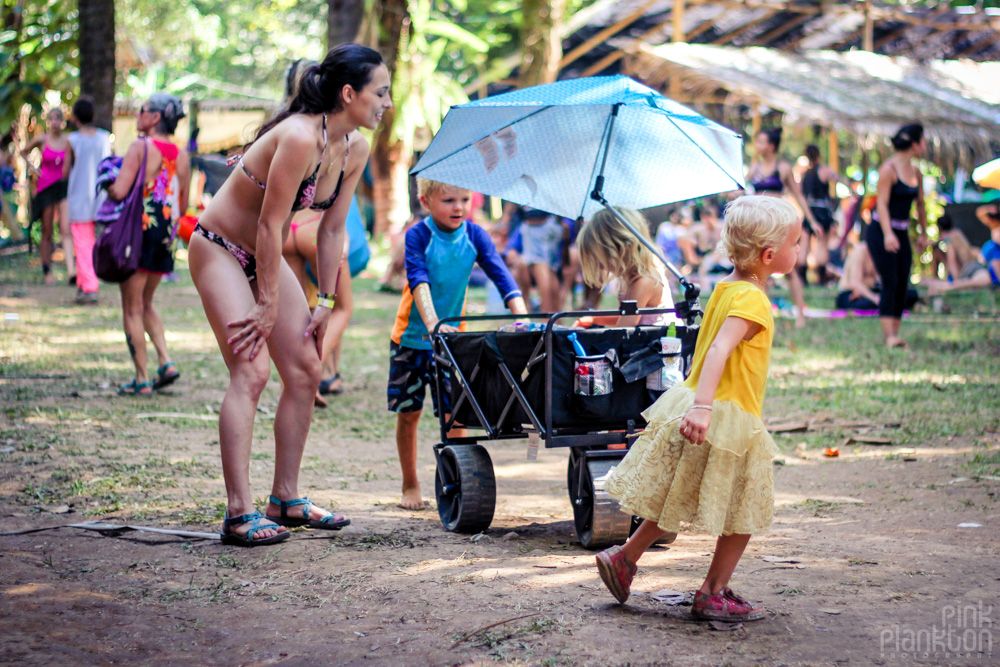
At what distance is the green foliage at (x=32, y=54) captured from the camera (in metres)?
15.5

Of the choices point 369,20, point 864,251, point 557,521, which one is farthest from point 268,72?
point 557,521

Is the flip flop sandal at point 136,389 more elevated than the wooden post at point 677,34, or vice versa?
the wooden post at point 677,34

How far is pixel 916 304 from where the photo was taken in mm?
12812

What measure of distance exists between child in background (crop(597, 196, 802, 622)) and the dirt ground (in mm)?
186

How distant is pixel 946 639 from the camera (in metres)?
2.77

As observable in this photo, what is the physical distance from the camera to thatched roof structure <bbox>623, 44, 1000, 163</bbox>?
1531 cm

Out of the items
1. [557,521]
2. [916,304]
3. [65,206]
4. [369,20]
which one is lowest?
[557,521]

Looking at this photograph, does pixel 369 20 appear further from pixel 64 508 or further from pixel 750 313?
pixel 750 313

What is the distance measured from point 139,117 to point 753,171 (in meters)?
6.61

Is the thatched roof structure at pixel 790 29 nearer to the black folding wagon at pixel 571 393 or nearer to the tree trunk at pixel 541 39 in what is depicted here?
the tree trunk at pixel 541 39

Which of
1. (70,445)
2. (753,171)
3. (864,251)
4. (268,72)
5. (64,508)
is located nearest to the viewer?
(64,508)

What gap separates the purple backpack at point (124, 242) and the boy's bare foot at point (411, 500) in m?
3.01

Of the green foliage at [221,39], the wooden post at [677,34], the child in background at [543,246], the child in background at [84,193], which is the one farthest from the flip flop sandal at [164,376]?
the green foliage at [221,39]

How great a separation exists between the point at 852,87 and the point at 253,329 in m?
15.5
